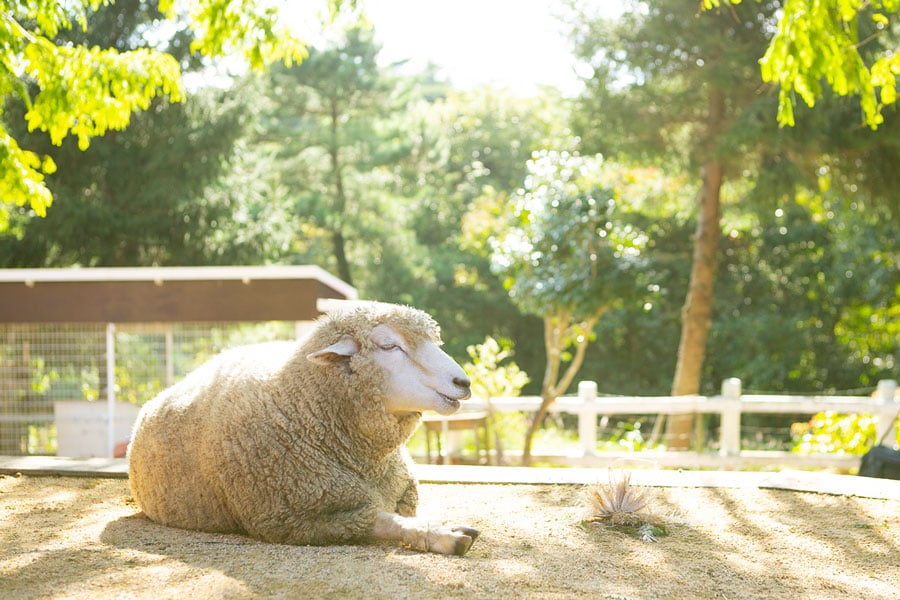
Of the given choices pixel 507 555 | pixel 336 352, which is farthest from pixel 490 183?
pixel 507 555

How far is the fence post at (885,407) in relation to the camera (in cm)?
1003

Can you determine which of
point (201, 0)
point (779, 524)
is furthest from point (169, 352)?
point (779, 524)

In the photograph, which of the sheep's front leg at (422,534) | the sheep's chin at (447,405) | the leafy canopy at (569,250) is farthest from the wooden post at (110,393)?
the sheep's chin at (447,405)

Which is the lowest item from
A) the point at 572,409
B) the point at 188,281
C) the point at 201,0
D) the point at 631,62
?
the point at 572,409

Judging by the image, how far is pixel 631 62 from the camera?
→ 40.2ft

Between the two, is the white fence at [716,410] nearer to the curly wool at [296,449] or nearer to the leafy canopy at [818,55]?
the leafy canopy at [818,55]

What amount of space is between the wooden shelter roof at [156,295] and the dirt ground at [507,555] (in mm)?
5797

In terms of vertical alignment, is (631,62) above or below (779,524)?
above

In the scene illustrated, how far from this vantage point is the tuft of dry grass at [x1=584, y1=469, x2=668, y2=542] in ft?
13.7

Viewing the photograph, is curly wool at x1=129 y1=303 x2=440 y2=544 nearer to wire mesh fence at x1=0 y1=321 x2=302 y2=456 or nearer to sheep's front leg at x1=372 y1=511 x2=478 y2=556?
sheep's front leg at x1=372 y1=511 x2=478 y2=556

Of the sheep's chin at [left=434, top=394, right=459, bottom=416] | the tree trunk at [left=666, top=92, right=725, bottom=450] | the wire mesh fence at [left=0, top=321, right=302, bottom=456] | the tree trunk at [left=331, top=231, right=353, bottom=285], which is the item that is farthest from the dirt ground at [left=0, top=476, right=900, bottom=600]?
the tree trunk at [left=331, top=231, right=353, bottom=285]

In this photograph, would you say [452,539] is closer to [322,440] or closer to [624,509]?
[322,440]

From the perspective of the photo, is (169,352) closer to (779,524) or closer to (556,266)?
(556,266)

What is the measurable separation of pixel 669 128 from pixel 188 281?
276 inches
